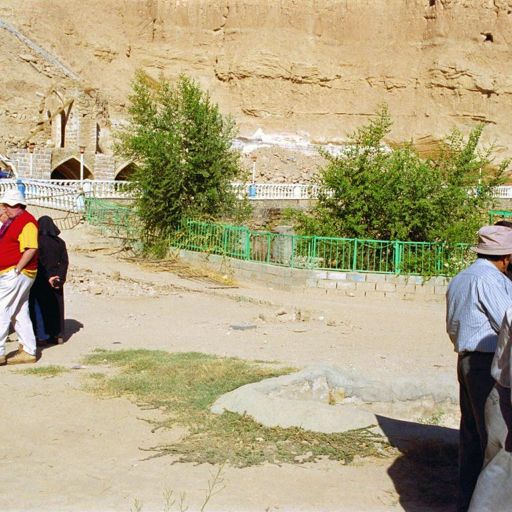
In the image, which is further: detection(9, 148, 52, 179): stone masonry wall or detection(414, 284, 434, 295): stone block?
detection(9, 148, 52, 179): stone masonry wall

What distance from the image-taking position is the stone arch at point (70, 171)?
31.6 meters

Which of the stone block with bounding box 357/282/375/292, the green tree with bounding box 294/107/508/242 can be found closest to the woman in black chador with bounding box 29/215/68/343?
the stone block with bounding box 357/282/375/292

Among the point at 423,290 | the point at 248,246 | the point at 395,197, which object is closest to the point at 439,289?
the point at 423,290

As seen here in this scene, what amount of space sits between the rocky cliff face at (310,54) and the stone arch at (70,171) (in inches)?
606

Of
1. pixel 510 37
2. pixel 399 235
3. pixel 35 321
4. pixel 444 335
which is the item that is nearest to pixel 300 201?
pixel 399 235

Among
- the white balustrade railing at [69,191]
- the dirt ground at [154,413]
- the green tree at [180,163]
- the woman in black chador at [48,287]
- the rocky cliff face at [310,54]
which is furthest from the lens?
the rocky cliff face at [310,54]

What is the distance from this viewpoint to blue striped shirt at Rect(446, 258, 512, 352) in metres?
3.46

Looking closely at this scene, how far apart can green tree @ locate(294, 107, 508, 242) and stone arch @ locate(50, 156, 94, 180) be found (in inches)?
750

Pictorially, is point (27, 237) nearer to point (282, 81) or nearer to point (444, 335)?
point (444, 335)

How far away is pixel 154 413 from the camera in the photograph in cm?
536

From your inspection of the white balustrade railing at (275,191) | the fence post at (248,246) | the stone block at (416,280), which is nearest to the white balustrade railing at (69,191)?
the white balustrade railing at (275,191)

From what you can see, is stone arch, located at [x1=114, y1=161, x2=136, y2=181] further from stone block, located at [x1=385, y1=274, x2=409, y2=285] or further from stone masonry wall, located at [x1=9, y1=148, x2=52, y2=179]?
stone block, located at [x1=385, y1=274, x2=409, y2=285]

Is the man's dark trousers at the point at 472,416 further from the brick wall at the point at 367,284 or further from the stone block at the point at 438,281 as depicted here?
the stone block at the point at 438,281

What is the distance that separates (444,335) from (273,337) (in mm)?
2475
